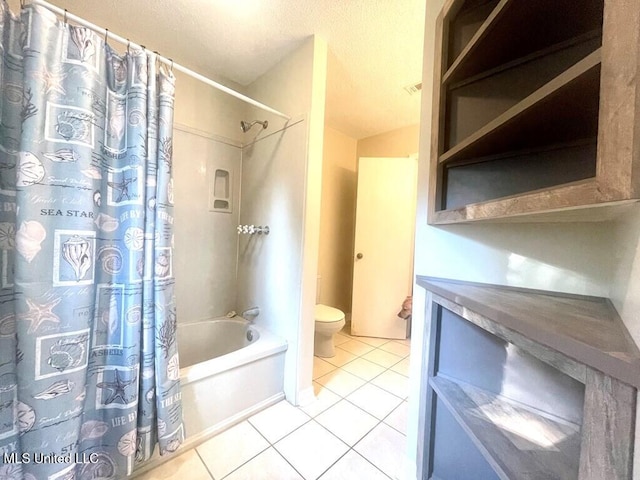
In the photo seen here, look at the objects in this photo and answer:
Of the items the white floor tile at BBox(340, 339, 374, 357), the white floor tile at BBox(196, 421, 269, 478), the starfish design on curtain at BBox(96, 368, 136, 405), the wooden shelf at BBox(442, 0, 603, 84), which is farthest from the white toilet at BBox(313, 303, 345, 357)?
the wooden shelf at BBox(442, 0, 603, 84)

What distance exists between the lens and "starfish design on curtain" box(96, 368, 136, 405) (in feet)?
3.24

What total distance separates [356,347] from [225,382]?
145cm

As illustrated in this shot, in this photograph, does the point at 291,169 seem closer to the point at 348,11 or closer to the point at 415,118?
the point at 348,11

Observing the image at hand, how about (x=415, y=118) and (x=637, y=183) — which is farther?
(x=415, y=118)

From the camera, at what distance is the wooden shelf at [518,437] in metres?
0.48

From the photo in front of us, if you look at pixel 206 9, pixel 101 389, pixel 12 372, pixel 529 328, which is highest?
pixel 206 9

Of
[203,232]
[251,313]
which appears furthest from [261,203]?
[251,313]

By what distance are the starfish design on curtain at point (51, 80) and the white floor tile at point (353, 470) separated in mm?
1931

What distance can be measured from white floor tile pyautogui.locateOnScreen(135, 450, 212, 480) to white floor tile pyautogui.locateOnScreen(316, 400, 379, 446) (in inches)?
25.1

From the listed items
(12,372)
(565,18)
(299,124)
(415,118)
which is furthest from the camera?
(415,118)

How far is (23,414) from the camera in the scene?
0.79 meters

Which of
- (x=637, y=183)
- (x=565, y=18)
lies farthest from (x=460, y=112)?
(x=637, y=183)

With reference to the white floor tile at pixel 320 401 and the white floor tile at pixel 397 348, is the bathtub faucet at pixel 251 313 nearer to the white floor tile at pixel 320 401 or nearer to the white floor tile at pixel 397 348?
the white floor tile at pixel 320 401

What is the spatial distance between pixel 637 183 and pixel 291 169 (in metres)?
1.51
